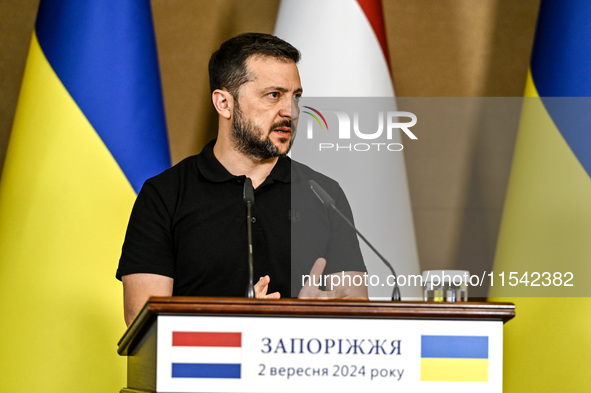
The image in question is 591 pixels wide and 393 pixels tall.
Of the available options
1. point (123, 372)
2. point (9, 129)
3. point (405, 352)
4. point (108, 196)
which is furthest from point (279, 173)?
point (9, 129)

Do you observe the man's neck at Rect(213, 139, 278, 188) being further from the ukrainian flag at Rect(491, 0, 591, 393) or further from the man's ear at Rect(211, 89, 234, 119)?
the ukrainian flag at Rect(491, 0, 591, 393)

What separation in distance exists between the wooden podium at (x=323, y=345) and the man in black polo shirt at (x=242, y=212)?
2.52ft

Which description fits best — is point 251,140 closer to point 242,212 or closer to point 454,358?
point 242,212

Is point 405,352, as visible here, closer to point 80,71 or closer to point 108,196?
point 108,196

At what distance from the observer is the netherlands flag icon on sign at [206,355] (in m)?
1.42

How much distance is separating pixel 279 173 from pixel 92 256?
76 centimetres

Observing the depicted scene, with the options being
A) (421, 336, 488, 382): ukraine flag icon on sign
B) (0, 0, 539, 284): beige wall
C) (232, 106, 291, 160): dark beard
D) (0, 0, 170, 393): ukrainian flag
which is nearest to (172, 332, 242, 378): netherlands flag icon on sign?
(421, 336, 488, 382): ukraine flag icon on sign

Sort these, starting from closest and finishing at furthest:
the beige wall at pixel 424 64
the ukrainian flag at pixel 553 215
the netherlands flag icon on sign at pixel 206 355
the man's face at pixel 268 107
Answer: the netherlands flag icon on sign at pixel 206 355
the man's face at pixel 268 107
the ukrainian flag at pixel 553 215
the beige wall at pixel 424 64

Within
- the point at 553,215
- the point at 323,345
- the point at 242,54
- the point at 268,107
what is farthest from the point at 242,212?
the point at 553,215

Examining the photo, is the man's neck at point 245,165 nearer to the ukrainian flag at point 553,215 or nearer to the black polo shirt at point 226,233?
the black polo shirt at point 226,233

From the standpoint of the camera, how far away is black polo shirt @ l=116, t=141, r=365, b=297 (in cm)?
238

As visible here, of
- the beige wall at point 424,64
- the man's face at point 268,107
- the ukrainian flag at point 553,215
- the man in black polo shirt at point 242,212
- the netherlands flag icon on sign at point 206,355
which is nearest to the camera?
the netherlands flag icon on sign at point 206,355

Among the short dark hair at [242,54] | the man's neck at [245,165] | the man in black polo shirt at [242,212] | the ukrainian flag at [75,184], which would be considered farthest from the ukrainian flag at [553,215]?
the ukrainian flag at [75,184]

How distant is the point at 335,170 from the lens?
2.79 metres
